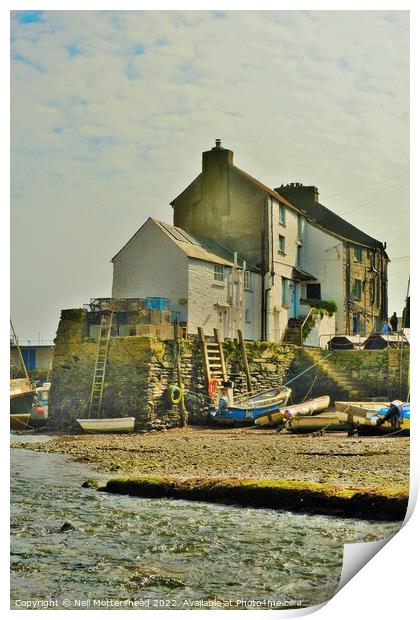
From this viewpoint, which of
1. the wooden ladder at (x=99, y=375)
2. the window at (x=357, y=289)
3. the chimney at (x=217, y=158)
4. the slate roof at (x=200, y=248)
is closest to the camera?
the chimney at (x=217, y=158)

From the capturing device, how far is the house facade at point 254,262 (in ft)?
20.2

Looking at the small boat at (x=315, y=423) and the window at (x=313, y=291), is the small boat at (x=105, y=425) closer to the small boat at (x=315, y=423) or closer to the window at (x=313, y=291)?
the small boat at (x=315, y=423)

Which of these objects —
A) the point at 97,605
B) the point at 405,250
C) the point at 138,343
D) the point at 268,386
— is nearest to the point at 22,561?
the point at 97,605

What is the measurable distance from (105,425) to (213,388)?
769 millimetres

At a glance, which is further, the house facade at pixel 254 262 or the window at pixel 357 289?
the window at pixel 357 289

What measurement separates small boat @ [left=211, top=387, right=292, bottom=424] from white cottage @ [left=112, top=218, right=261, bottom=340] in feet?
1.33

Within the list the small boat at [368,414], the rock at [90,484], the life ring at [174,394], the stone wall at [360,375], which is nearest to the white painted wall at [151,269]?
the life ring at [174,394]

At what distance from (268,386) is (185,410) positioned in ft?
1.88

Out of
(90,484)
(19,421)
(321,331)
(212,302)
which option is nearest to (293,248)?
(321,331)

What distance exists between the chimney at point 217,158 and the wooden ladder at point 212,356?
1.10m

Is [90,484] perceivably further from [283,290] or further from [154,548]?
[283,290]

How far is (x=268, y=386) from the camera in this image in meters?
6.53

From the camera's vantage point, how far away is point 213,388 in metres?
6.52

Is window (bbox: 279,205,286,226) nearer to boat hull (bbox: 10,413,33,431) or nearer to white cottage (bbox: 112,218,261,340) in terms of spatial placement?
white cottage (bbox: 112,218,261,340)
